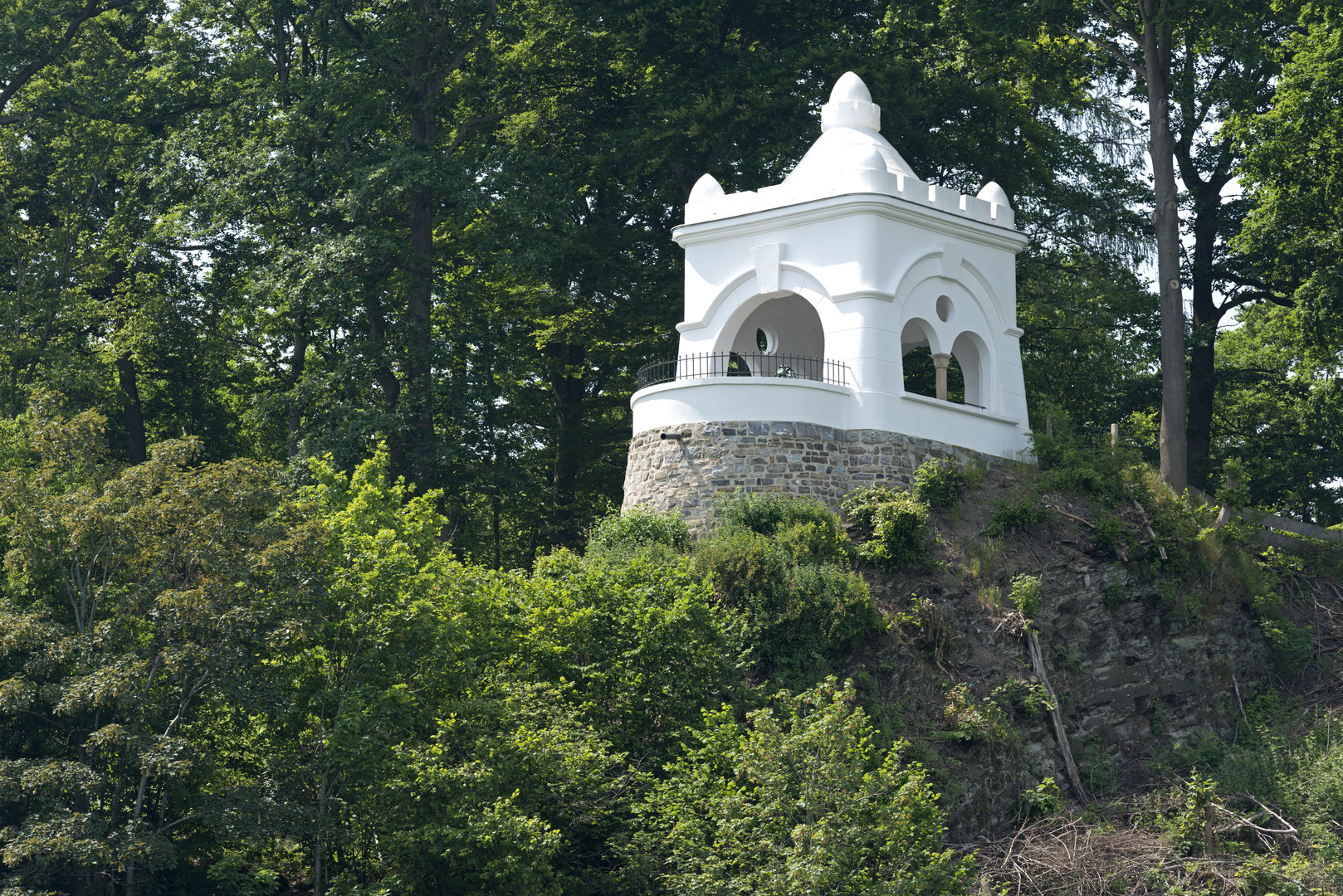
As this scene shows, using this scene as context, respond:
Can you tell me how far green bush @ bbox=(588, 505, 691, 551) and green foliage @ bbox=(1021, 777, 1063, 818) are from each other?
6.41 meters

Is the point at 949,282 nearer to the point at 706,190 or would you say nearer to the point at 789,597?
the point at 706,190

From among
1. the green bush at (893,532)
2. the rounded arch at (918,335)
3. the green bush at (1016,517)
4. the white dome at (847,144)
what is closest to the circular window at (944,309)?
the rounded arch at (918,335)

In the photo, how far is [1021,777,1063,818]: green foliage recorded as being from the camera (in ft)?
81.8

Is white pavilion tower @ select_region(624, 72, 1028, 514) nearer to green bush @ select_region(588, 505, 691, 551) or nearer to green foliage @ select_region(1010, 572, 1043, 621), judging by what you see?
green bush @ select_region(588, 505, 691, 551)

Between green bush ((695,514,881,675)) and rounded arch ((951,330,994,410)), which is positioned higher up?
rounded arch ((951,330,994,410))

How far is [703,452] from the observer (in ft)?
91.8

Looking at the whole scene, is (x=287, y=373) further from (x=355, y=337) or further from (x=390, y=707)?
(x=390, y=707)

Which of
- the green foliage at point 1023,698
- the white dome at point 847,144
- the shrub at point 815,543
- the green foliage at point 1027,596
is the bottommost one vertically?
the green foliage at point 1023,698

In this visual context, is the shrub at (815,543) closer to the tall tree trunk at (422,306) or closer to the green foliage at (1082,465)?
the green foliage at (1082,465)

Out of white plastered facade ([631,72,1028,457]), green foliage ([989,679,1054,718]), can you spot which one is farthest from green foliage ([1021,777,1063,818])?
white plastered facade ([631,72,1028,457])

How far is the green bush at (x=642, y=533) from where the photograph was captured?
26703mm

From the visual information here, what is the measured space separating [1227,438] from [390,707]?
25.5m

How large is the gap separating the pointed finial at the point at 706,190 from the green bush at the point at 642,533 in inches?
261

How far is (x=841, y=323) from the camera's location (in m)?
29.0
